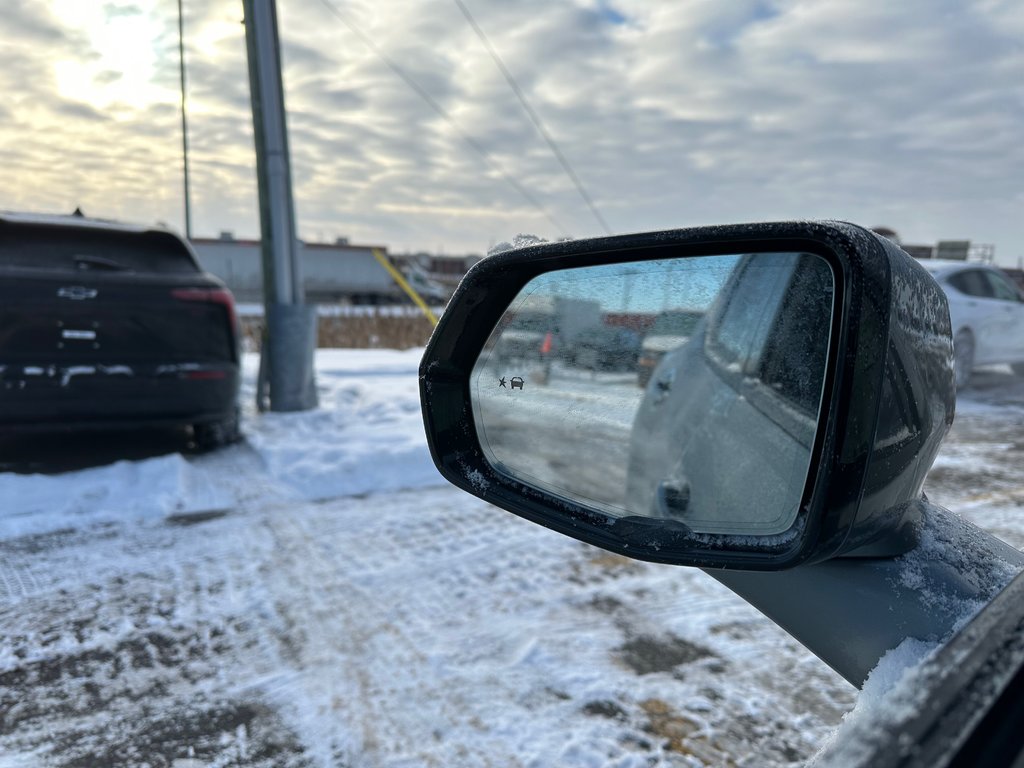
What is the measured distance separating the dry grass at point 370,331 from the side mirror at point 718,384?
13.9m

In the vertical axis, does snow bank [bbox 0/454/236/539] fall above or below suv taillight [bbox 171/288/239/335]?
below

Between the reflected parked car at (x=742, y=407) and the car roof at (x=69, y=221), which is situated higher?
the car roof at (x=69, y=221)

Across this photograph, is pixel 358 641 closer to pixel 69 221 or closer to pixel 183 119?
pixel 69 221

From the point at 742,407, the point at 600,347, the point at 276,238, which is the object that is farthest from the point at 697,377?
the point at 276,238

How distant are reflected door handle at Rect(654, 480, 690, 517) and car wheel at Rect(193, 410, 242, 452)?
4662 mm

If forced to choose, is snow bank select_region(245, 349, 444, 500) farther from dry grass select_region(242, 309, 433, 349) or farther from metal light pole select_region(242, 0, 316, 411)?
dry grass select_region(242, 309, 433, 349)

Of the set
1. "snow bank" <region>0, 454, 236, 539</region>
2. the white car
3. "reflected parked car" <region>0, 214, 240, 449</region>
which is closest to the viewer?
"snow bank" <region>0, 454, 236, 539</region>

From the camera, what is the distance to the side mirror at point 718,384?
36.9 inches

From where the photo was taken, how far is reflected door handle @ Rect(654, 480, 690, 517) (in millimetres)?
1752

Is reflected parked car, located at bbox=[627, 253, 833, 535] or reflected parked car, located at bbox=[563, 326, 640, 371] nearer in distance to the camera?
reflected parked car, located at bbox=[627, 253, 833, 535]

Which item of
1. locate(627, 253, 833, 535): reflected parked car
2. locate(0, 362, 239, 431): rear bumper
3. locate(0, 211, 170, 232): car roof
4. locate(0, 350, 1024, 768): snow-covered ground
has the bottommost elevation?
locate(0, 350, 1024, 768): snow-covered ground

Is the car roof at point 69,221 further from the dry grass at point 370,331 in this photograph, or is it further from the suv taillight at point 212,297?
the dry grass at point 370,331

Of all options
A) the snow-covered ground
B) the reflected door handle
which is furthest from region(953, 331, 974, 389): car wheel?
the reflected door handle

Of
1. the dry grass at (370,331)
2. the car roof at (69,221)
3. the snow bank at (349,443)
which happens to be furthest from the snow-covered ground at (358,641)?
the dry grass at (370,331)
